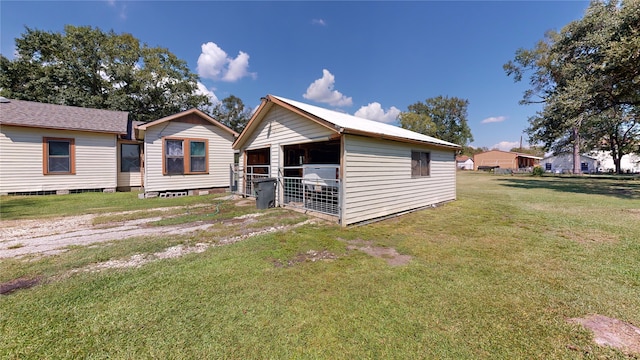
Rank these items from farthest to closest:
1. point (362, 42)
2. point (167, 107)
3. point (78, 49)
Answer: point (167, 107) < point (78, 49) < point (362, 42)

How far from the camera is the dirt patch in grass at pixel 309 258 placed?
12.1 ft

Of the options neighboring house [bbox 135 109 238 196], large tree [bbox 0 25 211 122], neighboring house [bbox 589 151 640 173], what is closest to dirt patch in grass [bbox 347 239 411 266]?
neighboring house [bbox 135 109 238 196]

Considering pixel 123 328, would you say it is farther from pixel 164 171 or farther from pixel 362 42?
pixel 362 42

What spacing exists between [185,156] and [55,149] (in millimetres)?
5237

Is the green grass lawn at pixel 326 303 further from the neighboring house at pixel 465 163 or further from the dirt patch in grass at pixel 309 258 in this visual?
the neighboring house at pixel 465 163

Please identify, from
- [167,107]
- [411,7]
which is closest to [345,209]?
[411,7]

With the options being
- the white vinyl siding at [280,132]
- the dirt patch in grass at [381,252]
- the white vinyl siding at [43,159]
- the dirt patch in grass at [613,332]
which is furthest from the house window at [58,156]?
the dirt patch in grass at [613,332]

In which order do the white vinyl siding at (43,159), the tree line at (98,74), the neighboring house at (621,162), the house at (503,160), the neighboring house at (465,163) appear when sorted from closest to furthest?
the white vinyl siding at (43,159), the tree line at (98,74), the neighboring house at (621,162), the house at (503,160), the neighboring house at (465,163)

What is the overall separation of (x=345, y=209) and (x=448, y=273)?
9.18ft

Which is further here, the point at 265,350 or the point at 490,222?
the point at 490,222

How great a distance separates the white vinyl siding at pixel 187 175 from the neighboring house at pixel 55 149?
88.0 inches

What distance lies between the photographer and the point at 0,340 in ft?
6.50

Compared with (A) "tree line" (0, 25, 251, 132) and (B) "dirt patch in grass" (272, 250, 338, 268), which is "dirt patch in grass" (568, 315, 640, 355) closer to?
(B) "dirt patch in grass" (272, 250, 338, 268)

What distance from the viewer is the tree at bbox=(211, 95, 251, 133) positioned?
120 feet
